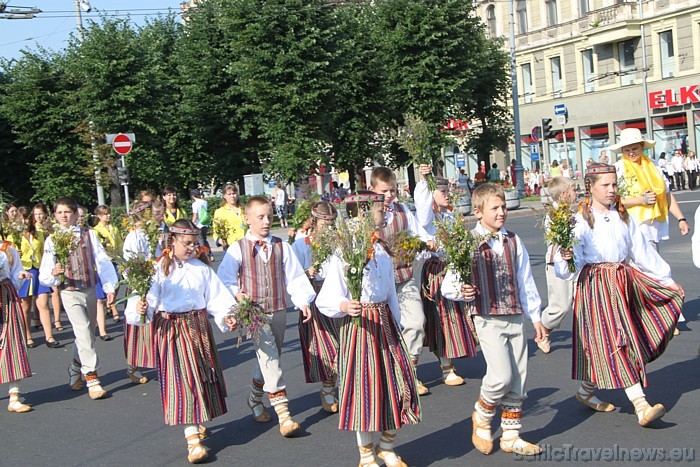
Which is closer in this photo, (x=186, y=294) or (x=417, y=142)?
(x=186, y=294)

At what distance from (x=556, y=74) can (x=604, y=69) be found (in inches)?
169

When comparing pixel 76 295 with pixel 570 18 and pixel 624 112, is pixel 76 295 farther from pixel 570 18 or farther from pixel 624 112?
pixel 570 18

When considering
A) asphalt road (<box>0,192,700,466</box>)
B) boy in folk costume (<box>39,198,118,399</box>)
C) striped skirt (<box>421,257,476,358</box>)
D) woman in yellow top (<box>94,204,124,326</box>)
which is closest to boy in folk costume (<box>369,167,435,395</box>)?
striped skirt (<box>421,257,476,358</box>)

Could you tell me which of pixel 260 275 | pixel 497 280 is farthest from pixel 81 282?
pixel 497 280

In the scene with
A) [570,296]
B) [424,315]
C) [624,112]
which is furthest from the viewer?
[624,112]

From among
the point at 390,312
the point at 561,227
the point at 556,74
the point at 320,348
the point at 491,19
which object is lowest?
the point at 320,348

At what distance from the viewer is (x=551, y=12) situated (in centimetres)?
4828

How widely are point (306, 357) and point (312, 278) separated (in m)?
0.89

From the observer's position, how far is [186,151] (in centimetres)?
3931

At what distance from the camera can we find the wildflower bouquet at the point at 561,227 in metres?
6.07

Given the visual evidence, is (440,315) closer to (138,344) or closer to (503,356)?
(503,356)

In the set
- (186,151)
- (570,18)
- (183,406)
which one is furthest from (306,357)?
(570,18)

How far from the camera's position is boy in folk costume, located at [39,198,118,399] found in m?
8.63

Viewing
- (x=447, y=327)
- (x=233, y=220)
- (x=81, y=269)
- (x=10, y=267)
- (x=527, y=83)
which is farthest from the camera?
(x=527, y=83)
